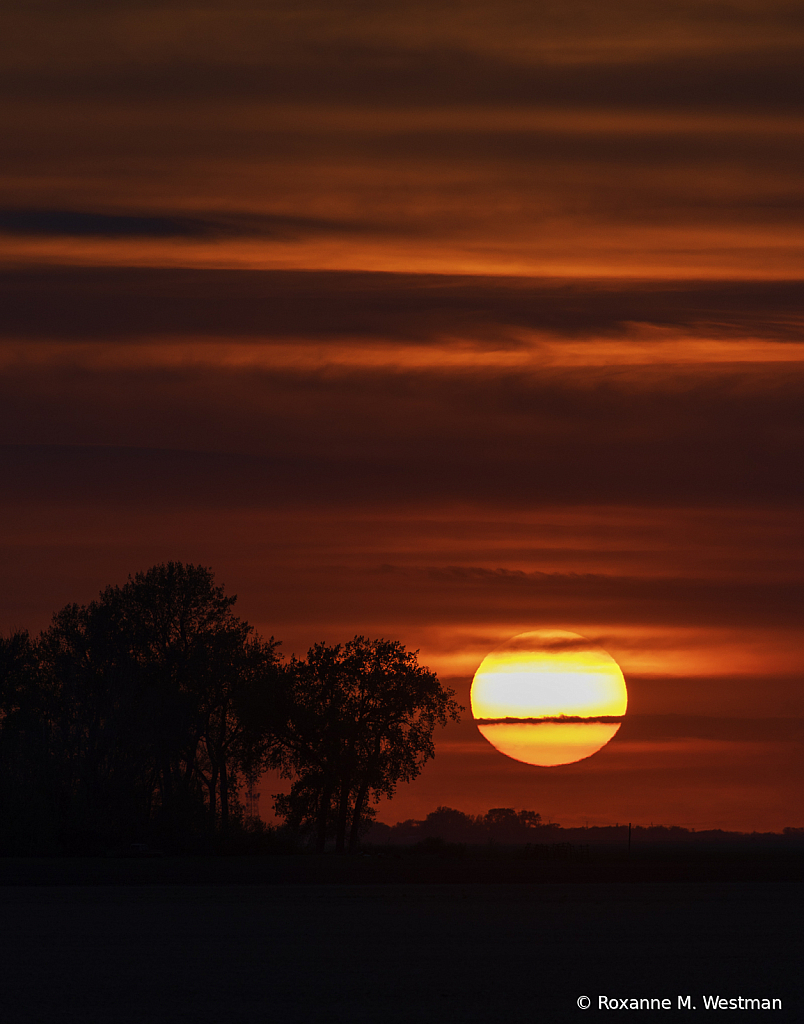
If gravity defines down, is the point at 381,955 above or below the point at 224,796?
below

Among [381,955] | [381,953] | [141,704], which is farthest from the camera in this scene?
[141,704]

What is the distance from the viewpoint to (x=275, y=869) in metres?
65.4

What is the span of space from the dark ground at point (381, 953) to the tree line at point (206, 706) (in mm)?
35366

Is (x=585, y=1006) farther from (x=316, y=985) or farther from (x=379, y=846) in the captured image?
(x=379, y=846)

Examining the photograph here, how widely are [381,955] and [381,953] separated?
0.37 m

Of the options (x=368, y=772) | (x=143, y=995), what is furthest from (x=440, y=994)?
(x=368, y=772)

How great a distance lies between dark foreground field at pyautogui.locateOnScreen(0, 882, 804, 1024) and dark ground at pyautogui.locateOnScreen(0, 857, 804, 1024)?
0.07 meters

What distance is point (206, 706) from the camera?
91.8 metres

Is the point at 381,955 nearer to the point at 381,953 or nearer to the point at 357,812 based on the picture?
the point at 381,953

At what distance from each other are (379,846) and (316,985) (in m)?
76.7

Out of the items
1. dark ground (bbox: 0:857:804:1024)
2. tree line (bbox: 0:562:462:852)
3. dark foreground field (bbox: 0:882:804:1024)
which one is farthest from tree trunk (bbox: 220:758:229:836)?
dark foreground field (bbox: 0:882:804:1024)

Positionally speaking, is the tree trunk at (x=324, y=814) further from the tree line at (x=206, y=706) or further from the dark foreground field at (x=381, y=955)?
the dark foreground field at (x=381, y=955)

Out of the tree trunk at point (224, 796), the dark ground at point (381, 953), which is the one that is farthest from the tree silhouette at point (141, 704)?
the dark ground at point (381, 953)

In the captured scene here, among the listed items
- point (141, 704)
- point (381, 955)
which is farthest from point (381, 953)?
point (141, 704)
